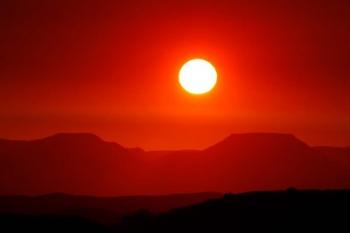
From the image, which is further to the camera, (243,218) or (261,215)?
(243,218)

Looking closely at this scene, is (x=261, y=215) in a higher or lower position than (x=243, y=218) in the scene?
higher

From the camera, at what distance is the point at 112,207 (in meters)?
198

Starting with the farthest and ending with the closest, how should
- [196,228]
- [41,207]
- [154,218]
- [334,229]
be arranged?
[41,207], [154,218], [196,228], [334,229]

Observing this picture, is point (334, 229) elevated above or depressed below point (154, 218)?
below

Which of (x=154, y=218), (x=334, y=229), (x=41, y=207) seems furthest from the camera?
(x=41, y=207)

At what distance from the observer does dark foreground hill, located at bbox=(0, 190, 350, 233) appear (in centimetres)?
5979

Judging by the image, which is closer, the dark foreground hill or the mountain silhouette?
the mountain silhouette

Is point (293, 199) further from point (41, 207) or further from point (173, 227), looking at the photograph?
point (41, 207)

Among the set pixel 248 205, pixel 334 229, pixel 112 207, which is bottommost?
pixel 334 229

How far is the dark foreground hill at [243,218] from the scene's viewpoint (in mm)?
59791

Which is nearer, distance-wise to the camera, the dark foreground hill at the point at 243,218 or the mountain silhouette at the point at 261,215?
the mountain silhouette at the point at 261,215

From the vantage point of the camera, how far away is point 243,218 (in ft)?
206

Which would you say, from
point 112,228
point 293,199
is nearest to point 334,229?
point 293,199

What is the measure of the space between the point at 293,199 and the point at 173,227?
11895 millimetres
